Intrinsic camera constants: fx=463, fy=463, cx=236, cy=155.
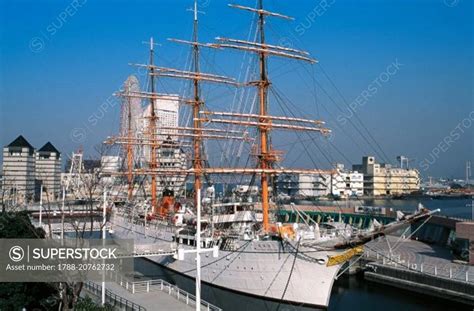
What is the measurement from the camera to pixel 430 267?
29.1 meters

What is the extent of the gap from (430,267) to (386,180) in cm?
11913

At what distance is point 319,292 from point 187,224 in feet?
41.3

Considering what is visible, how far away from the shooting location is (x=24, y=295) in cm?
1639

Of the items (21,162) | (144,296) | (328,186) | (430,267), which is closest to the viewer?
(144,296)

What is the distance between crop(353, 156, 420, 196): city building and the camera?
142500mm

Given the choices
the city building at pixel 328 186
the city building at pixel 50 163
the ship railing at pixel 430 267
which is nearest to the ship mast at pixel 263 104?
the ship railing at pixel 430 267

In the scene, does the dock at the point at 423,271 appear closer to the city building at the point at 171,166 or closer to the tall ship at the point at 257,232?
the tall ship at the point at 257,232

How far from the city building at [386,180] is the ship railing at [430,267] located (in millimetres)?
111305

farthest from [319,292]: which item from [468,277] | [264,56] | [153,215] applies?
[153,215]

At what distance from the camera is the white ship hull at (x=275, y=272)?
23098mm

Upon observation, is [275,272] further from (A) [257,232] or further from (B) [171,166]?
(B) [171,166]

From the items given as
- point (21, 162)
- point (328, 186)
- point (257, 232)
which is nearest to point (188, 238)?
point (257, 232)

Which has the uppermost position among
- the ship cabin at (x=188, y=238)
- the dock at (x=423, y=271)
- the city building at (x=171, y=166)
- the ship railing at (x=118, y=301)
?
the city building at (x=171, y=166)

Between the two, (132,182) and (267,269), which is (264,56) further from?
(132,182)
